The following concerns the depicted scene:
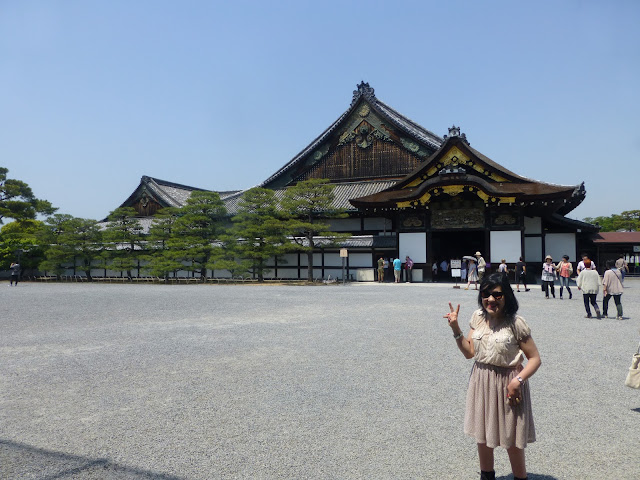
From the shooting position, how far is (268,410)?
4848mm

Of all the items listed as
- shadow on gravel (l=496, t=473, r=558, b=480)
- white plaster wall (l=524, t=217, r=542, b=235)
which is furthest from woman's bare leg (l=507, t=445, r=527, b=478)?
white plaster wall (l=524, t=217, r=542, b=235)

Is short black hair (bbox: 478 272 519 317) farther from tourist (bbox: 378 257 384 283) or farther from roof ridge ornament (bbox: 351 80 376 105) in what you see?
roof ridge ornament (bbox: 351 80 376 105)

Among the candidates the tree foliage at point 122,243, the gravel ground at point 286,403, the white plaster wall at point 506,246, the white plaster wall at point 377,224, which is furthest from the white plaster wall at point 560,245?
the tree foliage at point 122,243

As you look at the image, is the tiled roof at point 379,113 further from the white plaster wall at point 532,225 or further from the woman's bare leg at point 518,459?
the woman's bare leg at point 518,459

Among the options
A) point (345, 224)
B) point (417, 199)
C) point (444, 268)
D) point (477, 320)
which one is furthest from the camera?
point (345, 224)

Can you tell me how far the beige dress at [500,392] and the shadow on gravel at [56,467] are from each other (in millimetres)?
2179

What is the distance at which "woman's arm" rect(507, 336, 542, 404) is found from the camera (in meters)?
3.00

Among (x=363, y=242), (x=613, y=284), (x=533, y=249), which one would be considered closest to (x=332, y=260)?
(x=363, y=242)

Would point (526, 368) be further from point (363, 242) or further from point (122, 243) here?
point (122, 243)

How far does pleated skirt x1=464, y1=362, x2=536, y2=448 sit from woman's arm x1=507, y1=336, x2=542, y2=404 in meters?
0.08

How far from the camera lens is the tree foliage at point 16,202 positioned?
40928mm

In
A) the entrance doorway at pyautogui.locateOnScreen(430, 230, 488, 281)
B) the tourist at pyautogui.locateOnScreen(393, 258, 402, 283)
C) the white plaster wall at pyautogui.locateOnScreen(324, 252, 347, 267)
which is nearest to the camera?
the tourist at pyautogui.locateOnScreen(393, 258, 402, 283)

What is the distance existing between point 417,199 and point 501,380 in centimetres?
2287

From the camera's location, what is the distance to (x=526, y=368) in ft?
10.0
